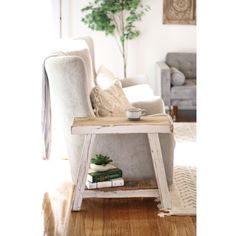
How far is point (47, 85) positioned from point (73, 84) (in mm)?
267

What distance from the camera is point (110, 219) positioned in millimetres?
3193

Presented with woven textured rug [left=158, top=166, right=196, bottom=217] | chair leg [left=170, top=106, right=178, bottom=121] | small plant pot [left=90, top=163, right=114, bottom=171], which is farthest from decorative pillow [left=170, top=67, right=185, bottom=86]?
small plant pot [left=90, top=163, right=114, bottom=171]

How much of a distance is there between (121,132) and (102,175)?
0.36 metres

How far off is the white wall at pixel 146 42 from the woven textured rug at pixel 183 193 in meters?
2.95

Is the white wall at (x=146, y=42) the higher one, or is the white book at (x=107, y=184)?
the white wall at (x=146, y=42)

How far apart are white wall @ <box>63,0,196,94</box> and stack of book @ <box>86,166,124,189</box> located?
12.1ft

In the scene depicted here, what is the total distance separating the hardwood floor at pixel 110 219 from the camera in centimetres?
299

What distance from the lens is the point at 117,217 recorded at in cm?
322

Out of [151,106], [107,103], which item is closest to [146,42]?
[151,106]

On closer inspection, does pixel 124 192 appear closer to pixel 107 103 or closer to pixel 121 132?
pixel 121 132

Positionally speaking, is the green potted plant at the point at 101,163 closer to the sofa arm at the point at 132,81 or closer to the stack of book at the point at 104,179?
the stack of book at the point at 104,179

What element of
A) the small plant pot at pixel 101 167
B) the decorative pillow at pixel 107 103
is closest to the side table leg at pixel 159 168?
the small plant pot at pixel 101 167
